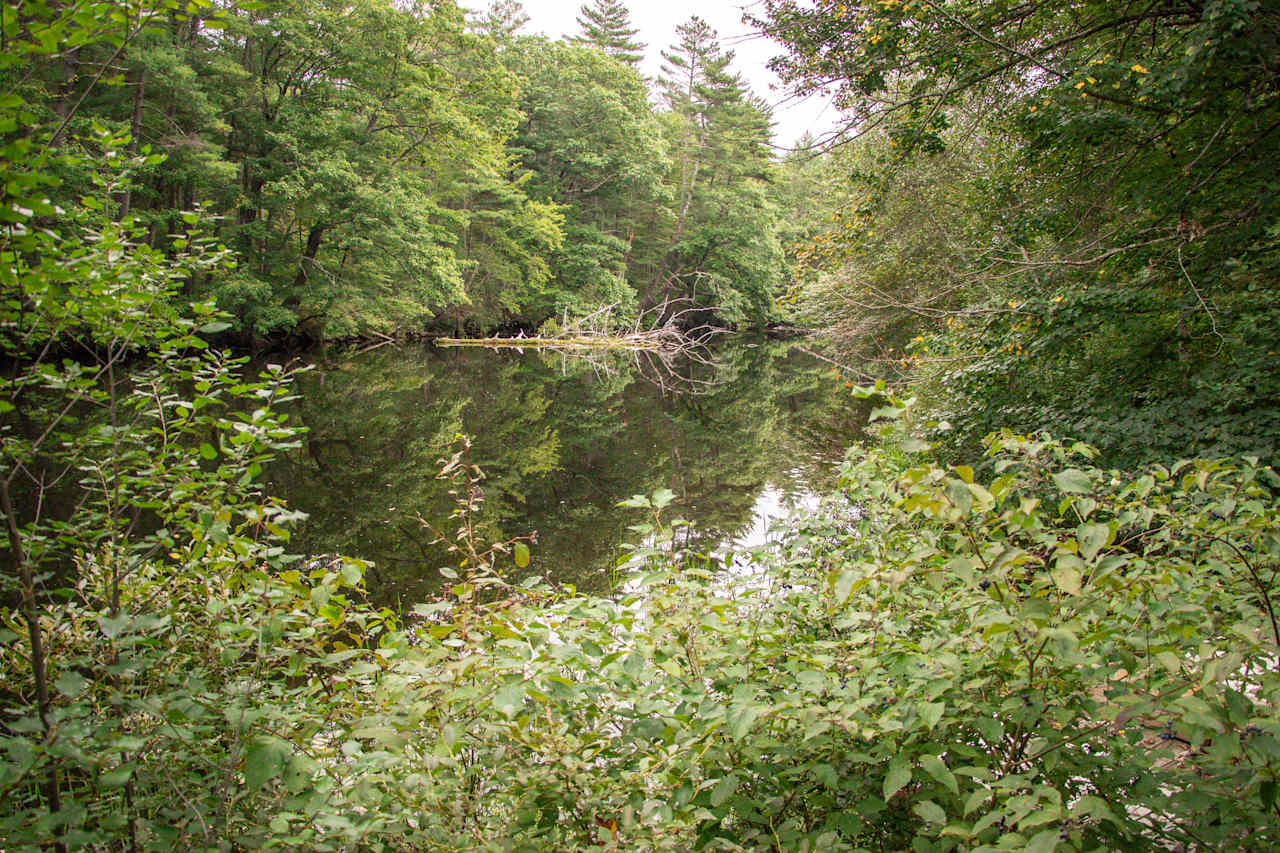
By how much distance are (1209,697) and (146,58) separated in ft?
66.6

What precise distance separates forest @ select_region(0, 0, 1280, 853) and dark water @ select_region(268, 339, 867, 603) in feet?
0.40

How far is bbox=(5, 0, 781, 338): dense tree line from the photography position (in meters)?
17.7

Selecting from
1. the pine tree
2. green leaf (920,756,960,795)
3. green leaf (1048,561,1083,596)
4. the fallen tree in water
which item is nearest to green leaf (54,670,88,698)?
green leaf (920,756,960,795)

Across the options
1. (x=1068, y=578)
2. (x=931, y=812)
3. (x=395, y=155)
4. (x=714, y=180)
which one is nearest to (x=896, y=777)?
(x=931, y=812)

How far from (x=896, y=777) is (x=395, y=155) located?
81.8 feet

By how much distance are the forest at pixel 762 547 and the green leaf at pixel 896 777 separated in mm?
61

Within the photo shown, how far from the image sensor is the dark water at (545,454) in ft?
24.4

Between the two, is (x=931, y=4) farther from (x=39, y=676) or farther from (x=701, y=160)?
(x=701, y=160)

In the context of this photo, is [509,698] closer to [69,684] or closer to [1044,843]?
[69,684]

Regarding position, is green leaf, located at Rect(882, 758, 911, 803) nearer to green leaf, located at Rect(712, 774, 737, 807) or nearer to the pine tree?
→ green leaf, located at Rect(712, 774, 737, 807)

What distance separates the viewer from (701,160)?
38500mm

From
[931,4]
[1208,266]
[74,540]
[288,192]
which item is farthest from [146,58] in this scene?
[1208,266]

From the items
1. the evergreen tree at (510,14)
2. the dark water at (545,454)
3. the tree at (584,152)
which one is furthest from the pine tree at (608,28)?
the dark water at (545,454)

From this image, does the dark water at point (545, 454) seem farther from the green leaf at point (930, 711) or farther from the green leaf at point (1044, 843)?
the green leaf at point (1044, 843)
